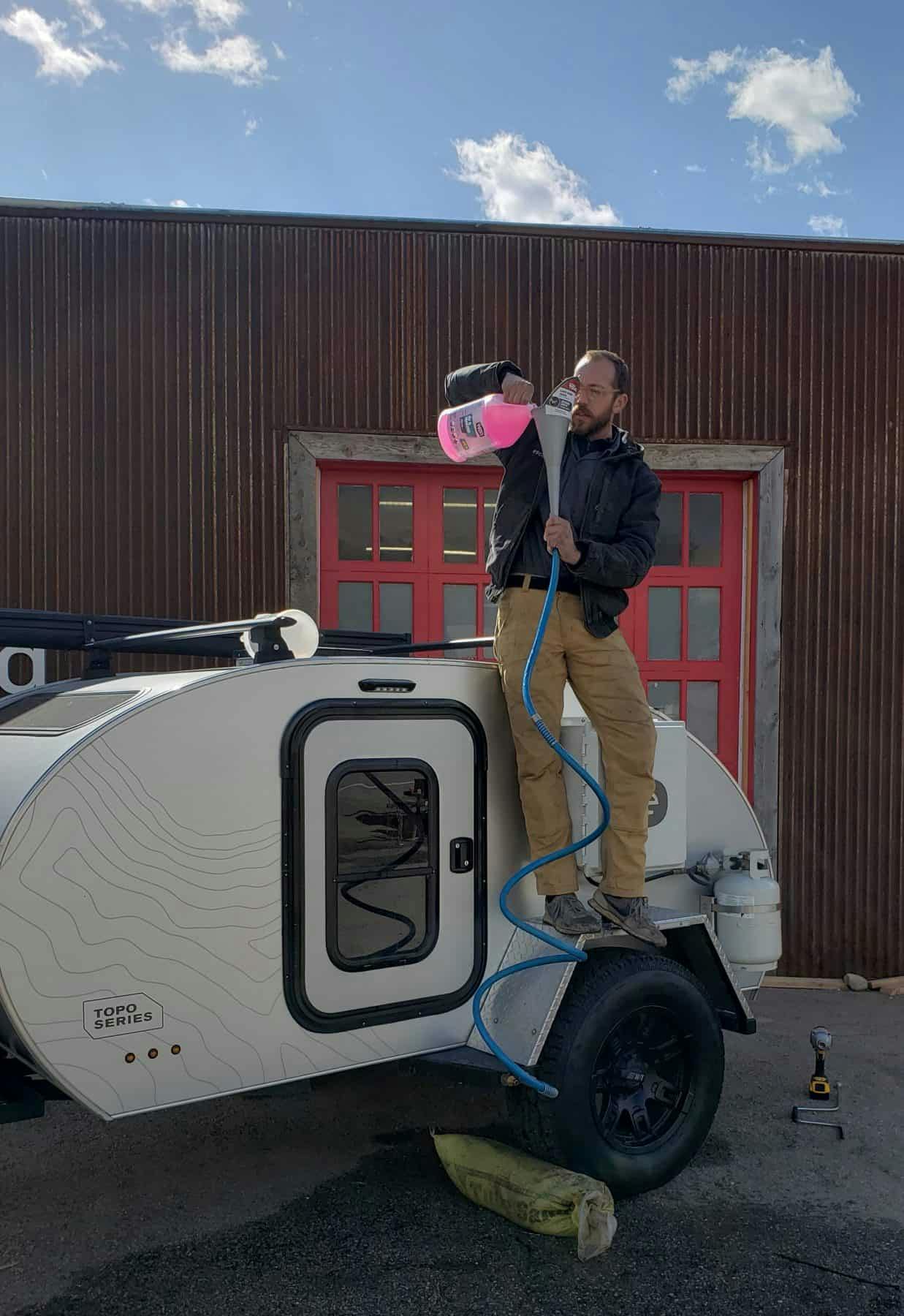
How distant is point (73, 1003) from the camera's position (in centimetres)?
279

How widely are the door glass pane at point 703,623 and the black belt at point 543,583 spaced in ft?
12.0

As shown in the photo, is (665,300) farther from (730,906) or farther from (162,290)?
(730,906)

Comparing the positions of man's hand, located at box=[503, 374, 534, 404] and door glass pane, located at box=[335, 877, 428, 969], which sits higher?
man's hand, located at box=[503, 374, 534, 404]

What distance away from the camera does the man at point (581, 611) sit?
11.9 feet

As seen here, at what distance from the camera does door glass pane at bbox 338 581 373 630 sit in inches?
273

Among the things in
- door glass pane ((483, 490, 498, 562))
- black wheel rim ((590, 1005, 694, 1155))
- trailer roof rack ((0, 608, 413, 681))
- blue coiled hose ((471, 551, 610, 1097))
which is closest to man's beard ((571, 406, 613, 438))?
blue coiled hose ((471, 551, 610, 1097))

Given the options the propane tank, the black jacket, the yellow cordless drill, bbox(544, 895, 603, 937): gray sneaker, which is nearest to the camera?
bbox(544, 895, 603, 937): gray sneaker

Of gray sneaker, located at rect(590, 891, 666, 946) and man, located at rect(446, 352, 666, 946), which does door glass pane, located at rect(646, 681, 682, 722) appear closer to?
man, located at rect(446, 352, 666, 946)

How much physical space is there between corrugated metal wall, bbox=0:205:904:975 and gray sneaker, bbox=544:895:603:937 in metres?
3.63

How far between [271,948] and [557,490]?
1800mm

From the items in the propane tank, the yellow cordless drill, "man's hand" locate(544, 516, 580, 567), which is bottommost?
the yellow cordless drill

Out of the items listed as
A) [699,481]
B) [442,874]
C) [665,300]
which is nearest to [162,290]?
[665,300]

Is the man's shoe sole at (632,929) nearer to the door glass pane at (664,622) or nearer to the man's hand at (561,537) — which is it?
the man's hand at (561,537)

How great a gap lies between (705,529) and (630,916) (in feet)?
13.8
